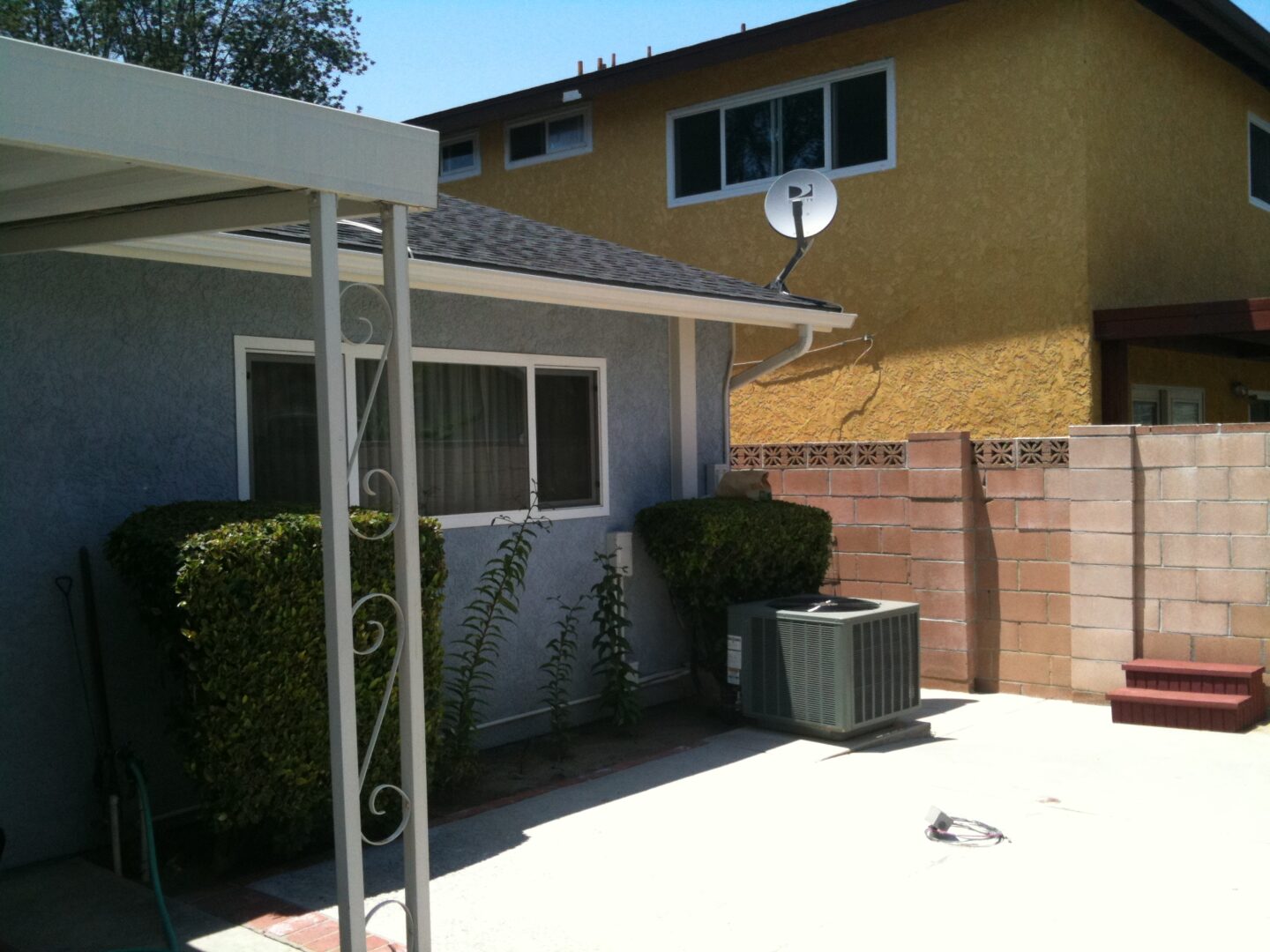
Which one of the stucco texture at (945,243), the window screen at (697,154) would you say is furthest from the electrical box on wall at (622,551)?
the window screen at (697,154)

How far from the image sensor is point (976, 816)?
6270mm

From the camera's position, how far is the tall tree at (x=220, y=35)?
2883 centimetres

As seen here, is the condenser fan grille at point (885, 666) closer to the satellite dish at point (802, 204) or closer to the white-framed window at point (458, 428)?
the white-framed window at point (458, 428)

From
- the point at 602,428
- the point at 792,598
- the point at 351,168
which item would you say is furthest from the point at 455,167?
the point at 351,168

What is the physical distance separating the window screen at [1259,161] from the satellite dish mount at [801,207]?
21.7 ft

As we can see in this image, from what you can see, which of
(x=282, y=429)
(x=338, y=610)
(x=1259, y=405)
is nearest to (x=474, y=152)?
(x=282, y=429)

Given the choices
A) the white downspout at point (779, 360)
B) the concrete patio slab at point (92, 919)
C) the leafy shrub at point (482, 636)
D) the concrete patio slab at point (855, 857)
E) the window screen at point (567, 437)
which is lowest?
the concrete patio slab at point (855, 857)

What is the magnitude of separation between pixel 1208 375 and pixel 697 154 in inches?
246

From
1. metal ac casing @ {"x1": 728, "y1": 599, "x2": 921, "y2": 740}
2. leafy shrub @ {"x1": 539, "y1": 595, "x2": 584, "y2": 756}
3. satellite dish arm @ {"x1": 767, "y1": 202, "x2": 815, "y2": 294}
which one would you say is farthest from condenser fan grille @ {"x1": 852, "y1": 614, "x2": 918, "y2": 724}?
satellite dish arm @ {"x1": 767, "y1": 202, "x2": 815, "y2": 294}

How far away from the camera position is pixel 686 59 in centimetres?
1241

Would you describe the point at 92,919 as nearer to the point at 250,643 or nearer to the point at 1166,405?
the point at 250,643

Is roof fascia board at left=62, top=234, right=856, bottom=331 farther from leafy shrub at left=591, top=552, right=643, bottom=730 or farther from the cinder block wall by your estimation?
leafy shrub at left=591, top=552, right=643, bottom=730

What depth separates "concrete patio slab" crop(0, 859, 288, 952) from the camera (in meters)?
Answer: 4.64

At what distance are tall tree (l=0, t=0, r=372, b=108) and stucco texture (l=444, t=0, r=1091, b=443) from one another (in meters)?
20.8
